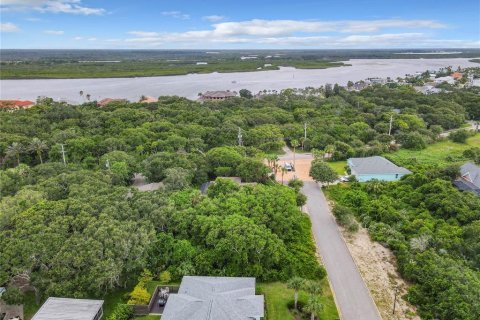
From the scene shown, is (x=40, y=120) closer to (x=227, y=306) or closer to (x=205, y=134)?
(x=205, y=134)

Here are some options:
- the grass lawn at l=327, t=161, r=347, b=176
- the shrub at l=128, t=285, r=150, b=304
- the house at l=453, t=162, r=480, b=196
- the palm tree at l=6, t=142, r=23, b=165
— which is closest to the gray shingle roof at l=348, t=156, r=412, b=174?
the grass lawn at l=327, t=161, r=347, b=176

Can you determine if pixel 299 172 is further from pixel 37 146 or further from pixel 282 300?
pixel 37 146

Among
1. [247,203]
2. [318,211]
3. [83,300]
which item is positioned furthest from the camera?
[318,211]

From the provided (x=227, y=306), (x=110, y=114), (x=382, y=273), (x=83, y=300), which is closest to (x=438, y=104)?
(x=382, y=273)

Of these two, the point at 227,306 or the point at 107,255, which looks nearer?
the point at 227,306

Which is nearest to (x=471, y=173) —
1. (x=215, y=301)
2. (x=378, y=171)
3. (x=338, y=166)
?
(x=378, y=171)

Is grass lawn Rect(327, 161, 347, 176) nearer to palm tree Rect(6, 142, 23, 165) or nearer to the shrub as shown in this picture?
the shrub

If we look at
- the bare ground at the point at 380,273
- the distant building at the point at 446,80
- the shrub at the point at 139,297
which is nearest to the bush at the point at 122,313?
the shrub at the point at 139,297
